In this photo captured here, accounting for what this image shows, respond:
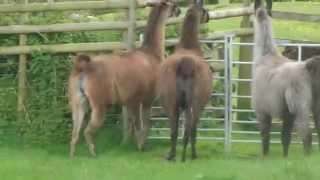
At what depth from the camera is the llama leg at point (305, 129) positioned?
34.9 ft

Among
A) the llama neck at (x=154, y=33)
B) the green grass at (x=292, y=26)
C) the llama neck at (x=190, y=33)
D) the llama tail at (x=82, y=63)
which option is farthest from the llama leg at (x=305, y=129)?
the green grass at (x=292, y=26)

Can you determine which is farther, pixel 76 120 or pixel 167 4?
pixel 167 4

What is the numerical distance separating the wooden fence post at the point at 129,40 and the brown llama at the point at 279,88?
70.6 inches

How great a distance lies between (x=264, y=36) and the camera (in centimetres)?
1156

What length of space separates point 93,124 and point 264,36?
264cm

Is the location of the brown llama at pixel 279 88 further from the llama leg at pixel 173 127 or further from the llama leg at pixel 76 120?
the llama leg at pixel 76 120

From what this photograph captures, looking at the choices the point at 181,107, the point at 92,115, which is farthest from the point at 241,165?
the point at 92,115

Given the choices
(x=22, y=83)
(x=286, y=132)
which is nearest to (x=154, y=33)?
(x=22, y=83)

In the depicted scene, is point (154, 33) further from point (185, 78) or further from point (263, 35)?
point (263, 35)

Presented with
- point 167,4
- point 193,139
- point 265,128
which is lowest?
point 193,139

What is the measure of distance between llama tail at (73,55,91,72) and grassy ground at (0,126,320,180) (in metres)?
1.19

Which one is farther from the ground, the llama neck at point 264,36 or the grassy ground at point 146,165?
the llama neck at point 264,36

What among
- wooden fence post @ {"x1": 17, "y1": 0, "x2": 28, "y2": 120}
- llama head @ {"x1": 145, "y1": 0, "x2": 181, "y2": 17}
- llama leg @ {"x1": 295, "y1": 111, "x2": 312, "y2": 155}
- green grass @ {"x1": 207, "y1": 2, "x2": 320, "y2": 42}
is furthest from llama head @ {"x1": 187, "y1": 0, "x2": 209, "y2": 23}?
green grass @ {"x1": 207, "y1": 2, "x2": 320, "y2": 42}

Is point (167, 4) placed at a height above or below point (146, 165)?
above
